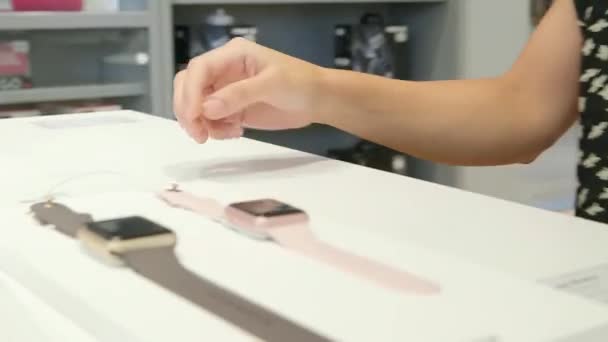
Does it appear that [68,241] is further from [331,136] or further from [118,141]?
[331,136]

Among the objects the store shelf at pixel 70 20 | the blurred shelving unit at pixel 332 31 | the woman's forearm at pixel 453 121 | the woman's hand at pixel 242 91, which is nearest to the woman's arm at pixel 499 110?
the woman's forearm at pixel 453 121

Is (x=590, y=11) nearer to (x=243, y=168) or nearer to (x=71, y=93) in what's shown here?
(x=243, y=168)

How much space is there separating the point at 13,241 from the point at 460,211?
0.77ft

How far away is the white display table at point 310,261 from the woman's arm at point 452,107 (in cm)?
7

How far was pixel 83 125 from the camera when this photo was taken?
82 cm

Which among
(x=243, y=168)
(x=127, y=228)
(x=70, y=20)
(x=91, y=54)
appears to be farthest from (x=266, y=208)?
(x=91, y=54)

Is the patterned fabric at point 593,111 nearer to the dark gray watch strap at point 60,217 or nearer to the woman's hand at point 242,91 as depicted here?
the woman's hand at point 242,91

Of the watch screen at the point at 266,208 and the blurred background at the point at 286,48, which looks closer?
the watch screen at the point at 266,208

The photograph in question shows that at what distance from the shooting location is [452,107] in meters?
0.81

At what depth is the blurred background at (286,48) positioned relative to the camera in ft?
4.87

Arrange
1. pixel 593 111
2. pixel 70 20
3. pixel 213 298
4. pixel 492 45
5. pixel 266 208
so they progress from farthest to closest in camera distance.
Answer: pixel 492 45
pixel 70 20
pixel 593 111
pixel 266 208
pixel 213 298

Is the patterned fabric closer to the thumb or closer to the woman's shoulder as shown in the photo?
the woman's shoulder

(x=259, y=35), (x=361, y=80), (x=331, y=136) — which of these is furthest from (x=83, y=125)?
(x=331, y=136)

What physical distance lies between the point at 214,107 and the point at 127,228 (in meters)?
0.24
